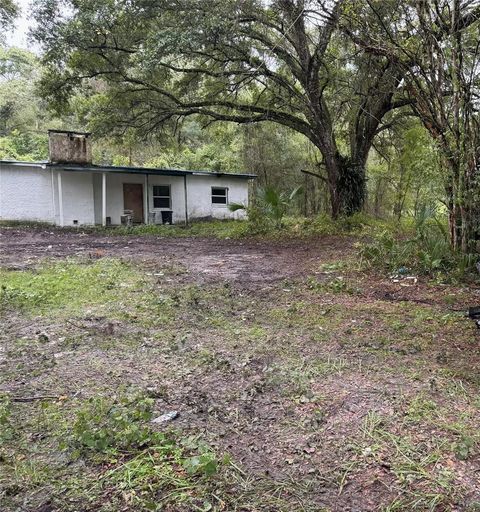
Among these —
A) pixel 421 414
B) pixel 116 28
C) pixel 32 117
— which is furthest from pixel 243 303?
pixel 32 117

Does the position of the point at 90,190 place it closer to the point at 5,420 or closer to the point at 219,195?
the point at 219,195

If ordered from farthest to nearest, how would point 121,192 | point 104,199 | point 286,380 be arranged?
point 121,192 → point 104,199 → point 286,380

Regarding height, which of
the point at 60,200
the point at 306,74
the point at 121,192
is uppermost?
the point at 306,74

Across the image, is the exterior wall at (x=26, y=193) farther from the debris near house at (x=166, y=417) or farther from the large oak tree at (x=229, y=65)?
the debris near house at (x=166, y=417)

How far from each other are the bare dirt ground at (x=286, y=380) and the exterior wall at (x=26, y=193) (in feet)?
36.1

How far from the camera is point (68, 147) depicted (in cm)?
1454

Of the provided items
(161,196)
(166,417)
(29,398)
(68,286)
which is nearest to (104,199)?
(161,196)

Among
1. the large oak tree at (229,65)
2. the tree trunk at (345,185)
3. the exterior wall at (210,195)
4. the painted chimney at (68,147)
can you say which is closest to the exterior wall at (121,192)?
the exterior wall at (210,195)

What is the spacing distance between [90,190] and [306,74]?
879cm

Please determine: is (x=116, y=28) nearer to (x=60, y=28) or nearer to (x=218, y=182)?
(x=60, y=28)

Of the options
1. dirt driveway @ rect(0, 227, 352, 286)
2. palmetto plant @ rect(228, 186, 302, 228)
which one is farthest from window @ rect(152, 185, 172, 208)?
palmetto plant @ rect(228, 186, 302, 228)

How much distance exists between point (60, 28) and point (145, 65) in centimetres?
234

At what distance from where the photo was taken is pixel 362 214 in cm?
1198

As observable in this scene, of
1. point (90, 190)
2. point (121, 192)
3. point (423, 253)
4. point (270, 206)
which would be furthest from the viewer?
point (121, 192)
